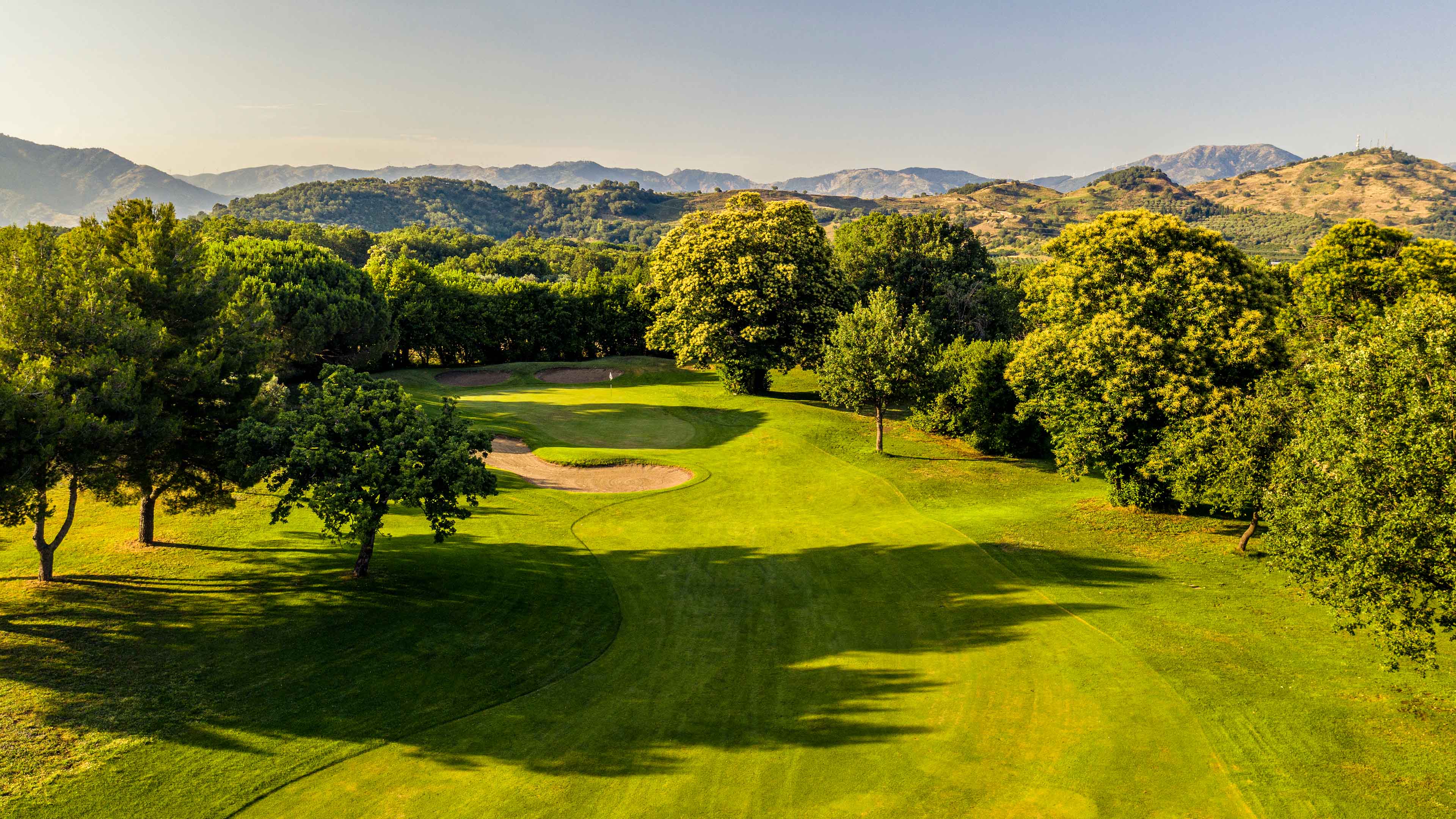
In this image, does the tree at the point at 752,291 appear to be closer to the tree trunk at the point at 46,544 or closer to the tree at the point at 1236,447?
the tree at the point at 1236,447

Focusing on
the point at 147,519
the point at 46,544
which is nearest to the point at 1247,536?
the point at 147,519

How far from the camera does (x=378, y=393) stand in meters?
24.4

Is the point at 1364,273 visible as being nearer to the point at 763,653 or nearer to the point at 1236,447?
the point at 1236,447

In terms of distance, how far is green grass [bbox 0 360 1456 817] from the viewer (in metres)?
15.0

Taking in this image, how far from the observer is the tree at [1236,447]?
27.4 meters

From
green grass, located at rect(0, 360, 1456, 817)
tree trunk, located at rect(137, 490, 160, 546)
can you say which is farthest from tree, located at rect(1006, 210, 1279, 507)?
tree trunk, located at rect(137, 490, 160, 546)

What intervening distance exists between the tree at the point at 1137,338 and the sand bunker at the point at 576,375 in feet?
155

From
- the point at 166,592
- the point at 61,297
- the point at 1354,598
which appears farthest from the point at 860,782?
the point at 61,297

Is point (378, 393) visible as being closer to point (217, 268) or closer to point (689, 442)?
point (217, 268)

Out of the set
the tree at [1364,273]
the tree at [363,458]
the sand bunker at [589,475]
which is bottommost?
the sand bunker at [589,475]

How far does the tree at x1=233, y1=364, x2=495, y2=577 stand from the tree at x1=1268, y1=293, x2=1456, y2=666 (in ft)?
81.4

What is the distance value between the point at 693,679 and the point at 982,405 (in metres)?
34.1

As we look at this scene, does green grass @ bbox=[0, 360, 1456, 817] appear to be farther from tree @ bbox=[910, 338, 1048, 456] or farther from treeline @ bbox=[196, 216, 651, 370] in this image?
treeline @ bbox=[196, 216, 651, 370]

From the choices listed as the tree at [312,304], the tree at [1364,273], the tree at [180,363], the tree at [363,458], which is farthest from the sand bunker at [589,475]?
the tree at [1364,273]
